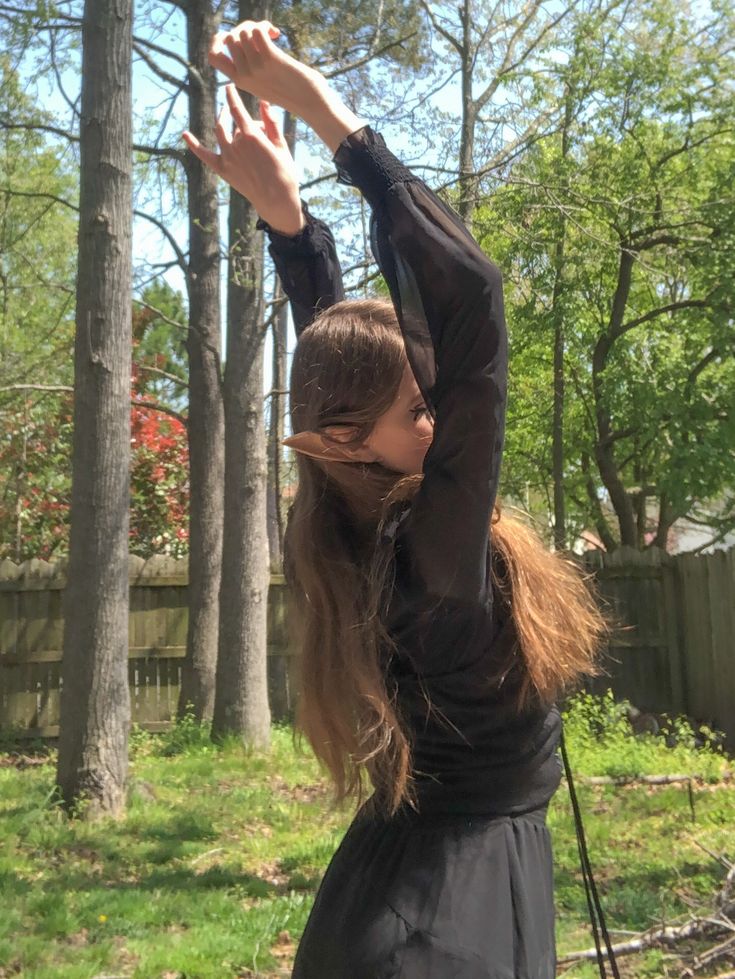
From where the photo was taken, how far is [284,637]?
9.30 meters

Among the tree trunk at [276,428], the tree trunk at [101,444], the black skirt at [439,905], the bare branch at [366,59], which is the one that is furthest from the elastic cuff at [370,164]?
the tree trunk at [276,428]

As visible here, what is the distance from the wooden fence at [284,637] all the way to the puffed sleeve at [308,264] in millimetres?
7088

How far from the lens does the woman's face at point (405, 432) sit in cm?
140

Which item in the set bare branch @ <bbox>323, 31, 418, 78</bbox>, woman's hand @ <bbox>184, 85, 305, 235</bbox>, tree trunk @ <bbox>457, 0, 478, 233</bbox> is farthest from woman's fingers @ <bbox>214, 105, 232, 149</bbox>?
bare branch @ <bbox>323, 31, 418, 78</bbox>

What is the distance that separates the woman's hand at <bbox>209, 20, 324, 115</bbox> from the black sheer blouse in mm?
127

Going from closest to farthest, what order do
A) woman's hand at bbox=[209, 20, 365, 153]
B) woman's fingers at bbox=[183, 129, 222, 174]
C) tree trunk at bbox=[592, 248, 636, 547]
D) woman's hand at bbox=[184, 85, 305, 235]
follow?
woman's hand at bbox=[209, 20, 365, 153] → woman's hand at bbox=[184, 85, 305, 235] → woman's fingers at bbox=[183, 129, 222, 174] → tree trunk at bbox=[592, 248, 636, 547]

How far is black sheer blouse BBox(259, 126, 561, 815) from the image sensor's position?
4.09 feet

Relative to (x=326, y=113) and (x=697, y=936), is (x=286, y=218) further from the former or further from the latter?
(x=697, y=936)

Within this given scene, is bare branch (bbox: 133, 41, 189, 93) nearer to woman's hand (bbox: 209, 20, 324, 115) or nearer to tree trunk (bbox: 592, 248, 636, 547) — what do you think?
tree trunk (bbox: 592, 248, 636, 547)

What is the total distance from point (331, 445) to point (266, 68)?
54 cm

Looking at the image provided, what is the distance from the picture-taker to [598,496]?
1514 cm

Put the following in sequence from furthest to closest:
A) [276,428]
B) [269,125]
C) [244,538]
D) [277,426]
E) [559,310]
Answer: [276,428]
[277,426]
[559,310]
[244,538]
[269,125]

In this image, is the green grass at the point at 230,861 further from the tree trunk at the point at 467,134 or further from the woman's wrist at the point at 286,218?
the tree trunk at the point at 467,134

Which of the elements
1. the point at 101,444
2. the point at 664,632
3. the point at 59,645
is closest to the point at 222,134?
the point at 101,444
